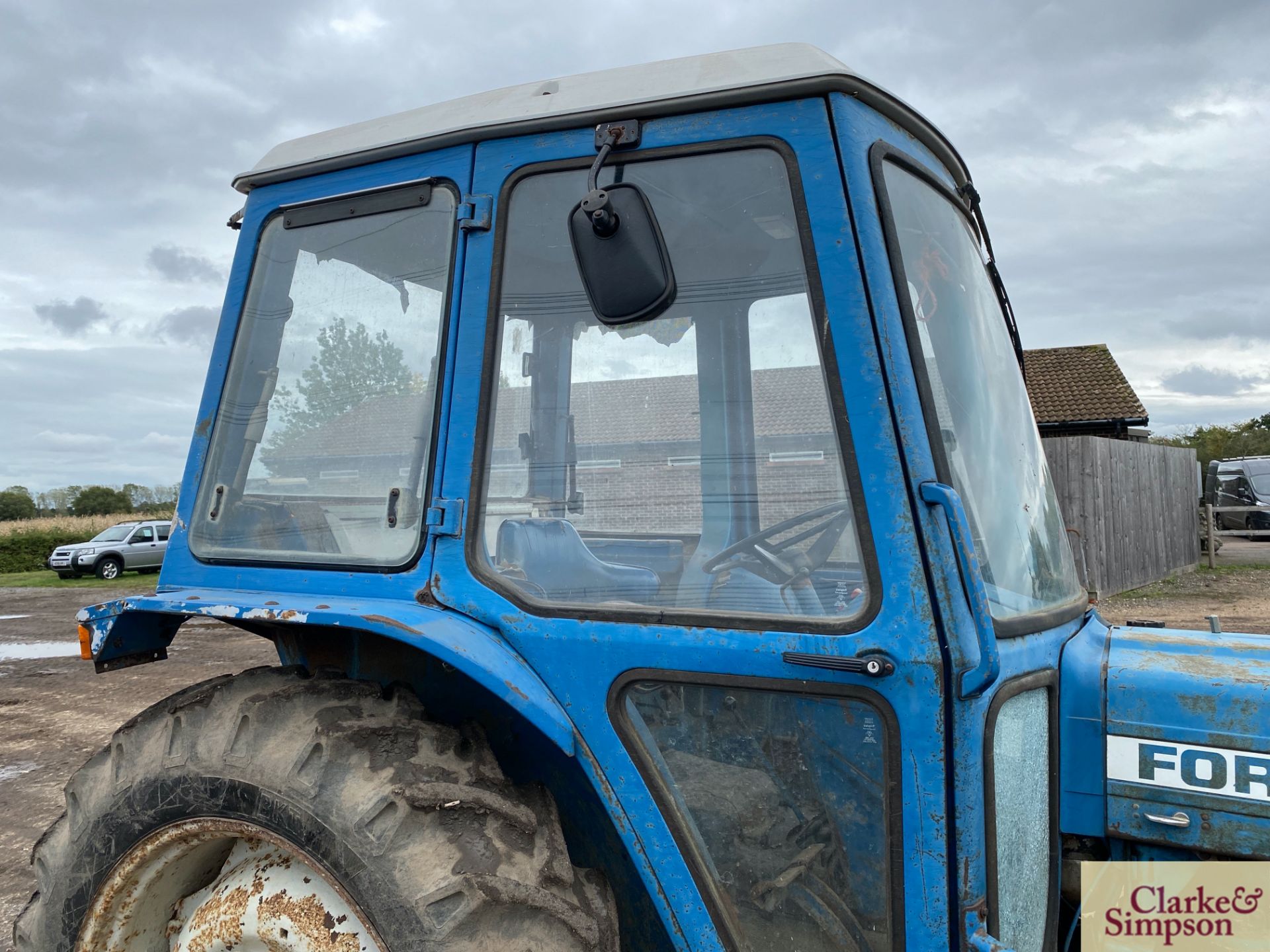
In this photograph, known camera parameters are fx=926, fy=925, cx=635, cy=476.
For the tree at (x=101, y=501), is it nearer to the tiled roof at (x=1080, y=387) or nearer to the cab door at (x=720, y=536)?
the tiled roof at (x=1080, y=387)

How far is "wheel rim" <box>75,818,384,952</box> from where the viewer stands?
1865 millimetres

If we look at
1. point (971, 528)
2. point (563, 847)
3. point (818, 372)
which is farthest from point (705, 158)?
point (563, 847)

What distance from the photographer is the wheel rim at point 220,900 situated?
73.4 inches

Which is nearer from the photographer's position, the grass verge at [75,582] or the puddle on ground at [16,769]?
the puddle on ground at [16,769]

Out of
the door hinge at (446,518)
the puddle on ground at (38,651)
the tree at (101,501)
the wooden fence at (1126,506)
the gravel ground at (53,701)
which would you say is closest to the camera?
the door hinge at (446,518)

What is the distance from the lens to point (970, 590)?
160 cm

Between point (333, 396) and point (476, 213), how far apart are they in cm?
56

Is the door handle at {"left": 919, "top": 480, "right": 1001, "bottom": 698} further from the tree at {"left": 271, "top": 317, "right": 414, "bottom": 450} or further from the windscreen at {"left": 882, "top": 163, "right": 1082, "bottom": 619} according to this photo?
the tree at {"left": 271, "top": 317, "right": 414, "bottom": 450}

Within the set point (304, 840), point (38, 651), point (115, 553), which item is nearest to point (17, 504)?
point (115, 553)

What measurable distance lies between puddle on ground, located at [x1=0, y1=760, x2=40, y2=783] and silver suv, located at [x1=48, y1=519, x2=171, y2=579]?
1697cm

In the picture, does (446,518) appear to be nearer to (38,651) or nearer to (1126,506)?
(38,651)

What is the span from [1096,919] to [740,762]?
78cm

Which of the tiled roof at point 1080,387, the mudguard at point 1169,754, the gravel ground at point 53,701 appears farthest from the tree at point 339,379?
the tiled roof at point 1080,387

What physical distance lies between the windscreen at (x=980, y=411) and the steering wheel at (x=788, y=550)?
24 cm
